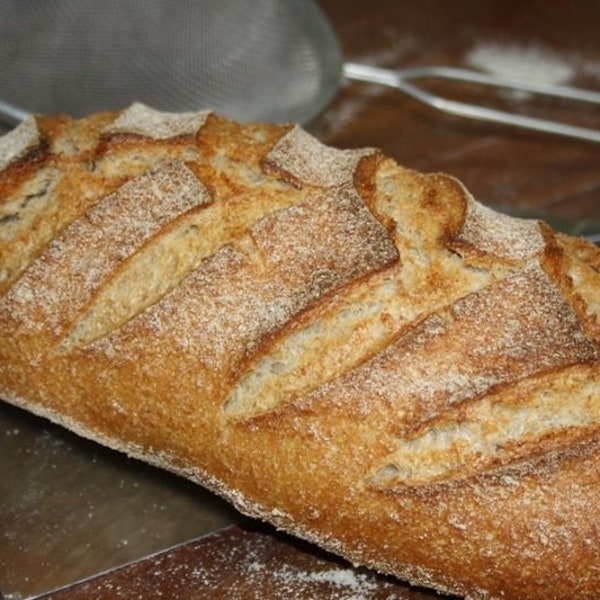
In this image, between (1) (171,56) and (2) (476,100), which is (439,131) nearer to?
(2) (476,100)

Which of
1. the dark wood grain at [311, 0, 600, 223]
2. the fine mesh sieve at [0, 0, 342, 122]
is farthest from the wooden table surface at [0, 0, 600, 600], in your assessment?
the fine mesh sieve at [0, 0, 342, 122]

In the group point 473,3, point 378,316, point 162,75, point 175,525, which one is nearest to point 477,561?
point 378,316

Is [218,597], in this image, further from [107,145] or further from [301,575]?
→ [107,145]

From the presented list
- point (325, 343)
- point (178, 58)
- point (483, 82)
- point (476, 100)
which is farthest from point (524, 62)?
point (325, 343)

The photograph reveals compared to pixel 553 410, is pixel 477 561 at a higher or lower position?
lower

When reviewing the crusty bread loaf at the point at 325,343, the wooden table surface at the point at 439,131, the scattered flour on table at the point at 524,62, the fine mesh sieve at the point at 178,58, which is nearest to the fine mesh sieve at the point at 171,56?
the fine mesh sieve at the point at 178,58

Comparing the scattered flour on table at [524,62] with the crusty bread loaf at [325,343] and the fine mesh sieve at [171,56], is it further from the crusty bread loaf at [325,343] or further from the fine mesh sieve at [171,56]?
the crusty bread loaf at [325,343]

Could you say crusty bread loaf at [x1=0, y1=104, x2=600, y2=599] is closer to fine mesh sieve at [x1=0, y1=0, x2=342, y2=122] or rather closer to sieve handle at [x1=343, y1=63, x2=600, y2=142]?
sieve handle at [x1=343, y1=63, x2=600, y2=142]
